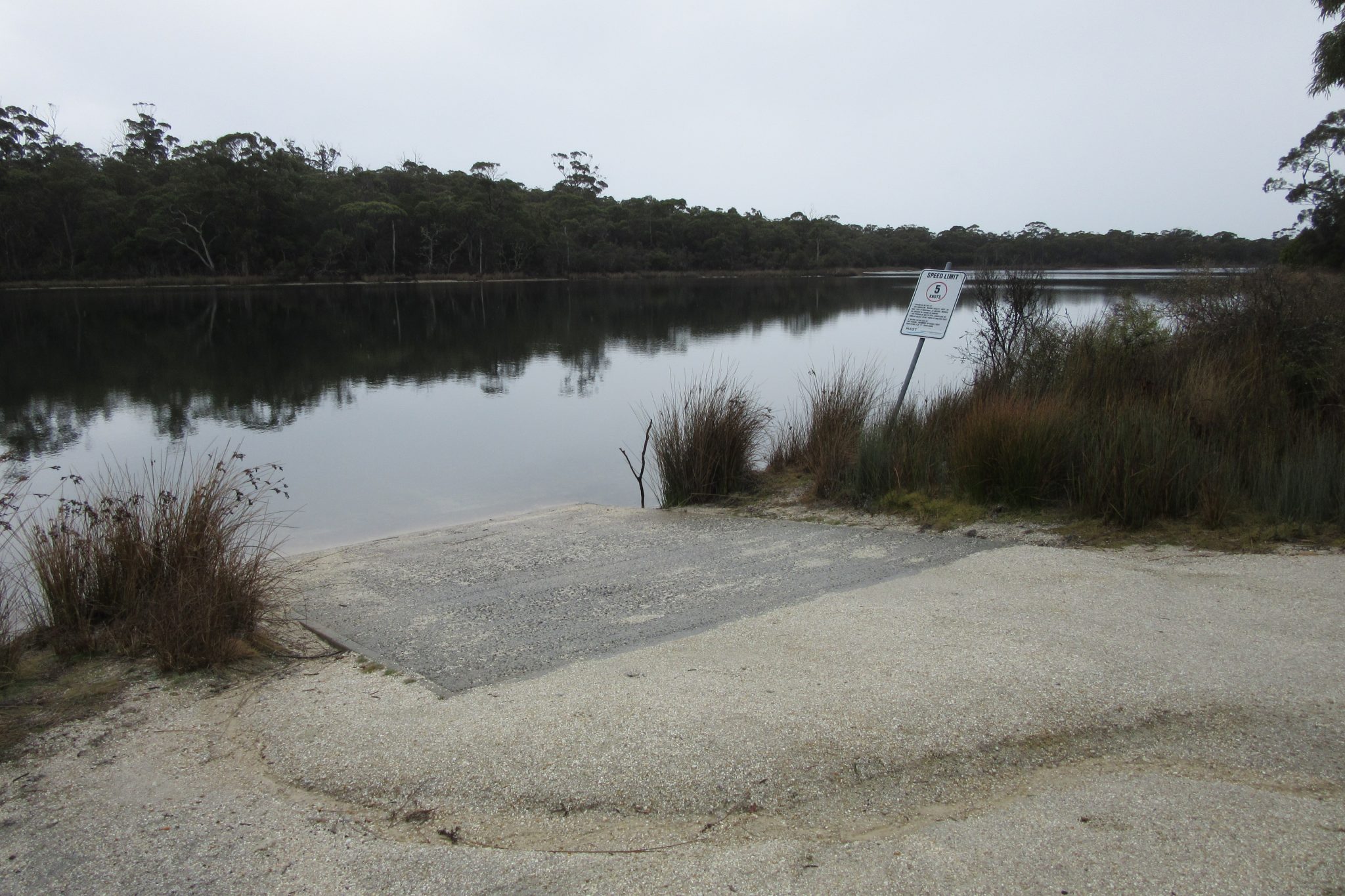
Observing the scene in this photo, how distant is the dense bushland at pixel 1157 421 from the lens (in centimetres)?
595

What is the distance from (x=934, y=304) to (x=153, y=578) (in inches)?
254

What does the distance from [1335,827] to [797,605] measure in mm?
2461

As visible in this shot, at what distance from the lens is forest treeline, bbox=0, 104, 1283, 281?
56.8 m

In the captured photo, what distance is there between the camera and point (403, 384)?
1814 centimetres

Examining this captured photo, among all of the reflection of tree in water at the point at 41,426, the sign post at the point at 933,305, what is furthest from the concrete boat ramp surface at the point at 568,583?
the reflection of tree in water at the point at 41,426

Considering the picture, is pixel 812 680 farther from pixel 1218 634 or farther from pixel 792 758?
pixel 1218 634

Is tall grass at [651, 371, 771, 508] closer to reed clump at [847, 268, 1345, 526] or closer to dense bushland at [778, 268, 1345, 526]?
dense bushland at [778, 268, 1345, 526]

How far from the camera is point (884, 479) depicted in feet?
24.2

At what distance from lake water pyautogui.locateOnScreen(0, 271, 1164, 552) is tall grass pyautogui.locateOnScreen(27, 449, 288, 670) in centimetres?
361

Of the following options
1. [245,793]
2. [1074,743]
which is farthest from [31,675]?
[1074,743]

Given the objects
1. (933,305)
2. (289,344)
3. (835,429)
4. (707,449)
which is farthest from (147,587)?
(289,344)

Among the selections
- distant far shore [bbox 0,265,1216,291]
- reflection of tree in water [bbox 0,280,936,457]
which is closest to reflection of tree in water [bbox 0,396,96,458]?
reflection of tree in water [bbox 0,280,936,457]

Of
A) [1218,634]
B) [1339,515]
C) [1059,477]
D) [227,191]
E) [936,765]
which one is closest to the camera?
[936,765]

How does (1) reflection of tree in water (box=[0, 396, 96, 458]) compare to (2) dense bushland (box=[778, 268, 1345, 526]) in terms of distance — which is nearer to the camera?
(2) dense bushland (box=[778, 268, 1345, 526])
